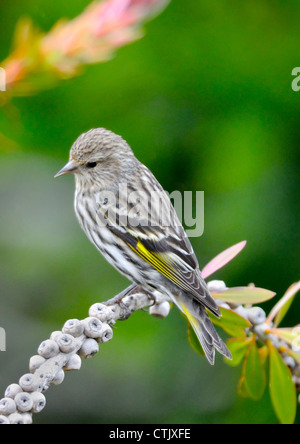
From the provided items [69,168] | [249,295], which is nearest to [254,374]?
[249,295]

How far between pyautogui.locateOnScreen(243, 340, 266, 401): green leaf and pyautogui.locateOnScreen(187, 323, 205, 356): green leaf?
21 centimetres

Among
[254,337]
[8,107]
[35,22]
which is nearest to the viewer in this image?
[8,107]

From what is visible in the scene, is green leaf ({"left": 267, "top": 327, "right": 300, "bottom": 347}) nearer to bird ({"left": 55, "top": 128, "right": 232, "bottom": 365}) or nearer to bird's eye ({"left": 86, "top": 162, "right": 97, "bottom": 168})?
bird ({"left": 55, "top": 128, "right": 232, "bottom": 365})

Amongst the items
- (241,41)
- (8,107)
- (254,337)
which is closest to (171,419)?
(254,337)

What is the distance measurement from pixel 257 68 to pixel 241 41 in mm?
136

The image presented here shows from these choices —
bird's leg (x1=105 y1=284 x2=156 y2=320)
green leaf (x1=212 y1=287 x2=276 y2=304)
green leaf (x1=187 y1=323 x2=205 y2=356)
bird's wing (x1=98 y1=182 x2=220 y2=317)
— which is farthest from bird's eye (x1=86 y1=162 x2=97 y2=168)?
green leaf (x1=212 y1=287 x2=276 y2=304)

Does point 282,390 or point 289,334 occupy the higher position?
point 289,334

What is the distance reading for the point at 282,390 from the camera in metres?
1.91

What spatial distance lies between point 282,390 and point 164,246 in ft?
2.85

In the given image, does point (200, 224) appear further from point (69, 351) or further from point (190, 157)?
point (69, 351)

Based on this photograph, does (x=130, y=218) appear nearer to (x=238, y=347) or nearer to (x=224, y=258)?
(x=224, y=258)

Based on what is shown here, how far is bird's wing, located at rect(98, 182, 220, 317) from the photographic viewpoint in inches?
101

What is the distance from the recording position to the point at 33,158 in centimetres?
330

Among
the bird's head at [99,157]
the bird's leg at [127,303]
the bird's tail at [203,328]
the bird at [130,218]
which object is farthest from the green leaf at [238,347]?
the bird's head at [99,157]
